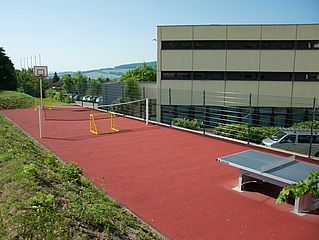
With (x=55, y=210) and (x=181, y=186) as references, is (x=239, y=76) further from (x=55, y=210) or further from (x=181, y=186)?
(x=55, y=210)

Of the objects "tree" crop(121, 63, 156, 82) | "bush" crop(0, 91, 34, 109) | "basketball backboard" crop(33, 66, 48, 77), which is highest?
"tree" crop(121, 63, 156, 82)

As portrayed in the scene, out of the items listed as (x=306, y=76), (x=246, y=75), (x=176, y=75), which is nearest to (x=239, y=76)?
(x=246, y=75)

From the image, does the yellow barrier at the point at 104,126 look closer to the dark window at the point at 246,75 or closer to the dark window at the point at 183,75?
the dark window at the point at 183,75

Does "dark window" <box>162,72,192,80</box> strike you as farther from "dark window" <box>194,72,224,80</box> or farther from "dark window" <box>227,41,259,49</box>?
"dark window" <box>227,41,259,49</box>

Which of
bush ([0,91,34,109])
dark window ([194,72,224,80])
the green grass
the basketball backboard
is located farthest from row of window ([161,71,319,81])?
the green grass

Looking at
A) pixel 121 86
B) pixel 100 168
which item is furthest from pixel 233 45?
pixel 100 168

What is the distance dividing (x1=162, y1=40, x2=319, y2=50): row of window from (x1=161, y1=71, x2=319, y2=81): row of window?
229 cm

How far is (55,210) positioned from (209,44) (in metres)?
25.1

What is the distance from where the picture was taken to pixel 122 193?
636 cm

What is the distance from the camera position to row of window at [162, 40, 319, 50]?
85.8 ft

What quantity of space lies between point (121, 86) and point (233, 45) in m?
11.7

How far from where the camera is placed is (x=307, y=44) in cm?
2611

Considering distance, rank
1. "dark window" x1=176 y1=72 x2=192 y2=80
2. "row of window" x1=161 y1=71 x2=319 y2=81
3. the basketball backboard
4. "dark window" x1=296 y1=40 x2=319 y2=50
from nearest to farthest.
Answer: the basketball backboard < "dark window" x1=296 y1=40 x2=319 y2=50 < "row of window" x1=161 y1=71 x2=319 y2=81 < "dark window" x1=176 y1=72 x2=192 y2=80

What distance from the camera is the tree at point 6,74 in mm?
38906
